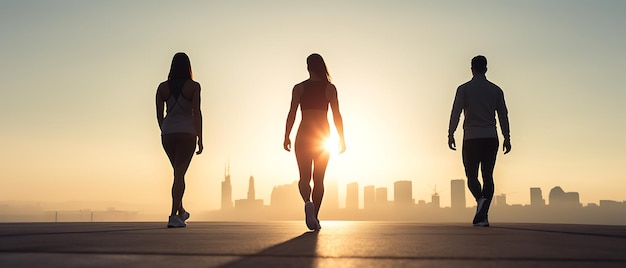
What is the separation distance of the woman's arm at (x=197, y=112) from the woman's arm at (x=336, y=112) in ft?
6.66

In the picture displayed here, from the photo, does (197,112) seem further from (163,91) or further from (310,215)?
(310,215)

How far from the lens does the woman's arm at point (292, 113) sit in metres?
8.87

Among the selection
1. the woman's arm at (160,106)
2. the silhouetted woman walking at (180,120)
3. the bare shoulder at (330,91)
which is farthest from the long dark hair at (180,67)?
the bare shoulder at (330,91)

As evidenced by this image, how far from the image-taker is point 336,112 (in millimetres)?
9016

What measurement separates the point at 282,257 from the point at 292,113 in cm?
500

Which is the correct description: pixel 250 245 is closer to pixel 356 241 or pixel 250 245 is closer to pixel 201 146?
pixel 356 241

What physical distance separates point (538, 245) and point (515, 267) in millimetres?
1759

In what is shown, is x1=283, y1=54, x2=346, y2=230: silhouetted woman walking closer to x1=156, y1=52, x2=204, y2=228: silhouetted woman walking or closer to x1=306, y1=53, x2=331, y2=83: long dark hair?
x1=306, y1=53, x2=331, y2=83: long dark hair

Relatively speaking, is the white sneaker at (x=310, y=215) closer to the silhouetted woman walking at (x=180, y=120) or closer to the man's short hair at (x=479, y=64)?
the silhouetted woman walking at (x=180, y=120)

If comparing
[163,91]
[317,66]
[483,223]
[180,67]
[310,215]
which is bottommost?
[483,223]

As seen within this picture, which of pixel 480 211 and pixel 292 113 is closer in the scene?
pixel 292 113

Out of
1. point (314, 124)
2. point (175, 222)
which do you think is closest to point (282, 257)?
point (314, 124)

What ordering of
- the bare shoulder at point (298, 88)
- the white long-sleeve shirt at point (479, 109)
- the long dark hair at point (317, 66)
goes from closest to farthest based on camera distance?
1. the bare shoulder at point (298, 88)
2. the long dark hair at point (317, 66)
3. the white long-sleeve shirt at point (479, 109)

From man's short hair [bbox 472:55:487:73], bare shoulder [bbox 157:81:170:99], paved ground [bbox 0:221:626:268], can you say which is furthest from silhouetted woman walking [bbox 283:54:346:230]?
paved ground [bbox 0:221:626:268]
